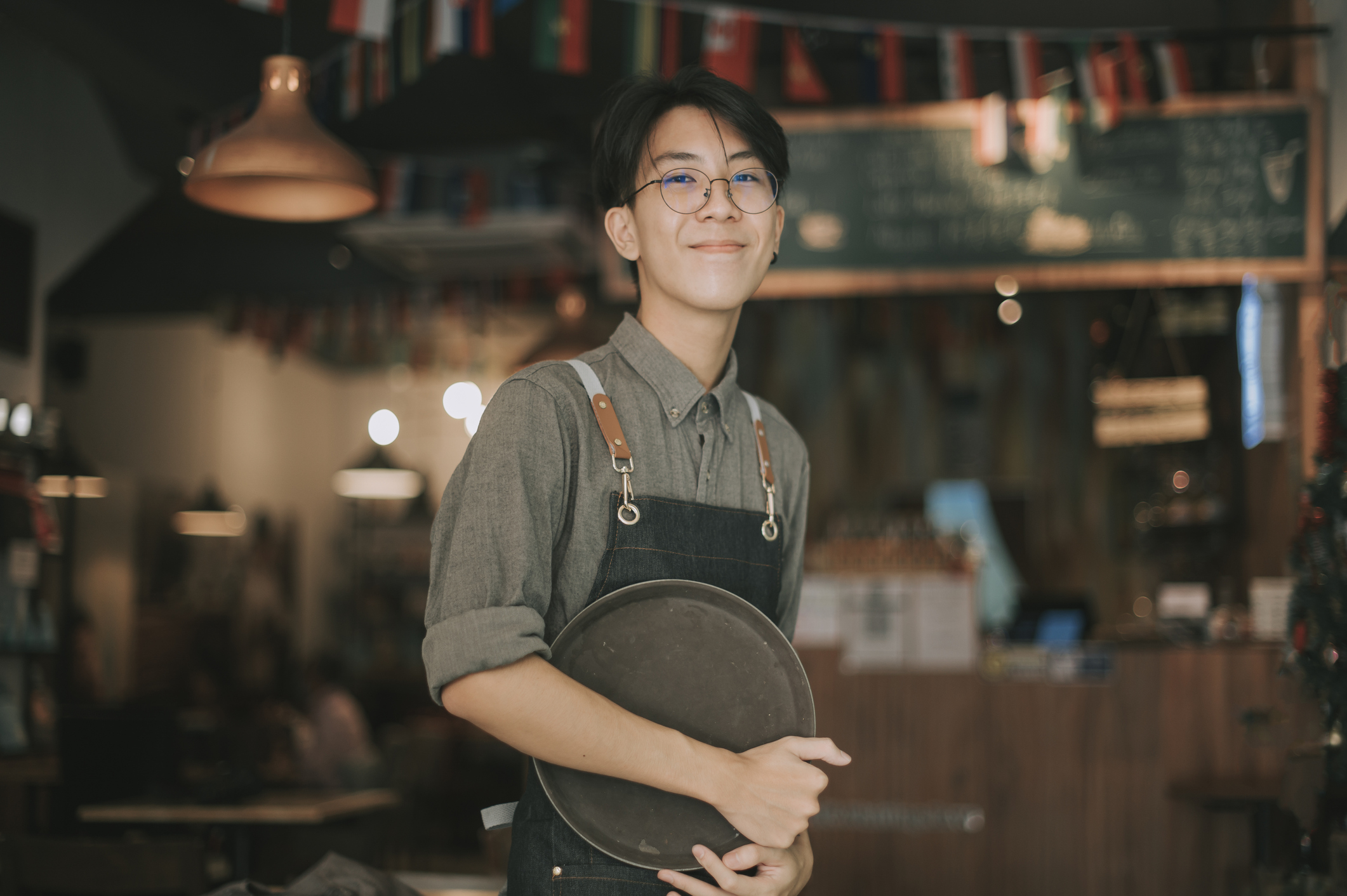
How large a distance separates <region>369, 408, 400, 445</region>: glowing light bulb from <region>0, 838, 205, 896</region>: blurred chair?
21.9 feet

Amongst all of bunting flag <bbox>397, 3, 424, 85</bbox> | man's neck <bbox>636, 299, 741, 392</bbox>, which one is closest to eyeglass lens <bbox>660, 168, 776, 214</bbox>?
man's neck <bbox>636, 299, 741, 392</bbox>

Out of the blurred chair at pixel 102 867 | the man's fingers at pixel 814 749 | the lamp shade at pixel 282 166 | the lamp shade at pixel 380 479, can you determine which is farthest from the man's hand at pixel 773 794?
the lamp shade at pixel 380 479

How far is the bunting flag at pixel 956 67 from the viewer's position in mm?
4227

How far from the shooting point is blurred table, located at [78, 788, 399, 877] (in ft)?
14.0

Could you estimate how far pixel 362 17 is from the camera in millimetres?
3465

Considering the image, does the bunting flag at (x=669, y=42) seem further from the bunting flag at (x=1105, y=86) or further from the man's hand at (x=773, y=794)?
the man's hand at (x=773, y=794)

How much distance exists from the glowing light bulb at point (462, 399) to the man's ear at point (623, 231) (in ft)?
24.9

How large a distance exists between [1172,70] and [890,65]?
1.01 metres

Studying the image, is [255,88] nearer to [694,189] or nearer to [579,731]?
[694,189]

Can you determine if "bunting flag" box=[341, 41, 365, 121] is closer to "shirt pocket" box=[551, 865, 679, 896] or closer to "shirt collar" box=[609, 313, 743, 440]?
"shirt collar" box=[609, 313, 743, 440]

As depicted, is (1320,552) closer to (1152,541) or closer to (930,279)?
(930,279)

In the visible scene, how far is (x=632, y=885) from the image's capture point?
125 cm

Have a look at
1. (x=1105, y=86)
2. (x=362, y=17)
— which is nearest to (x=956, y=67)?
(x=1105, y=86)

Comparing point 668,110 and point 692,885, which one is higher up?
point 668,110
